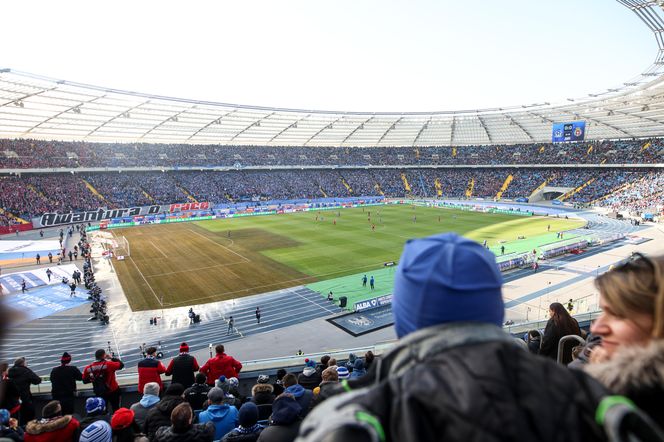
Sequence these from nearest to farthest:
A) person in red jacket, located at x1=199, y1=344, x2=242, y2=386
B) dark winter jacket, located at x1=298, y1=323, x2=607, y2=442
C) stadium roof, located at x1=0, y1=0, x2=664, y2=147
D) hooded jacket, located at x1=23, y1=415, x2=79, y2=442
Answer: dark winter jacket, located at x1=298, y1=323, x2=607, y2=442, hooded jacket, located at x1=23, y1=415, x2=79, y2=442, person in red jacket, located at x1=199, y1=344, x2=242, y2=386, stadium roof, located at x1=0, y1=0, x2=664, y2=147

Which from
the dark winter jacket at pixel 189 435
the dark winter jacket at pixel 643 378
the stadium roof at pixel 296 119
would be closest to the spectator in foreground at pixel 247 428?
the dark winter jacket at pixel 189 435

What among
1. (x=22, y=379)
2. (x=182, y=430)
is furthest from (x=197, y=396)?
(x=22, y=379)

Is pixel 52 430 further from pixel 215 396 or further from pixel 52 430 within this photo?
pixel 215 396

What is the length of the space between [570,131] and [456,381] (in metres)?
79.2

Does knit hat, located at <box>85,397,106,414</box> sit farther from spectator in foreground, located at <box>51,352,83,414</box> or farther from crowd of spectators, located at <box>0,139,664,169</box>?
crowd of spectators, located at <box>0,139,664,169</box>

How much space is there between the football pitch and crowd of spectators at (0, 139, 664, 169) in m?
24.9

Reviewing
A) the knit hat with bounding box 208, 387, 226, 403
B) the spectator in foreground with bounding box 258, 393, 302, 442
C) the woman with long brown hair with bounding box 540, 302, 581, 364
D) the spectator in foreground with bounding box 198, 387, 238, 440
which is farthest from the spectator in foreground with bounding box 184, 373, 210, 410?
the woman with long brown hair with bounding box 540, 302, 581, 364

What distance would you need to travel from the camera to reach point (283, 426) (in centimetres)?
396

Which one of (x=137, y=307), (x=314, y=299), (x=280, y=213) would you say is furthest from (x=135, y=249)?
(x=280, y=213)

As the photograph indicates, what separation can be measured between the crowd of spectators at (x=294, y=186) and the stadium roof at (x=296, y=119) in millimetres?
7205

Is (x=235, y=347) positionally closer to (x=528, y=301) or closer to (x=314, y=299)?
(x=314, y=299)

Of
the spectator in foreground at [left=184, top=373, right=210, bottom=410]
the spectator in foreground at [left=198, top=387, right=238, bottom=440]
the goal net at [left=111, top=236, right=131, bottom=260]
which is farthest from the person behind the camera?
the goal net at [left=111, top=236, right=131, bottom=260]

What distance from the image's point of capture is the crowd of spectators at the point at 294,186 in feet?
190

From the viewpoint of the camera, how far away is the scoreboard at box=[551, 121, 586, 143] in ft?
217
